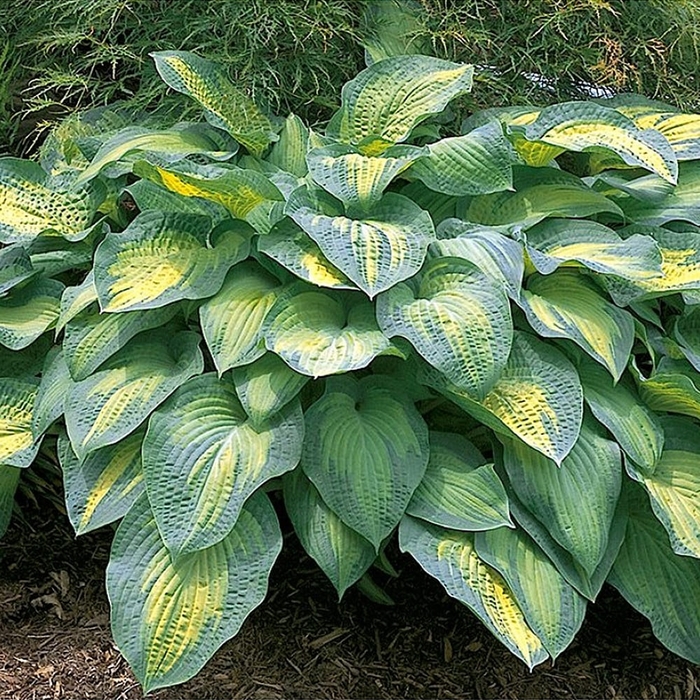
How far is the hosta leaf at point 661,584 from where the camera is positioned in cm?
137

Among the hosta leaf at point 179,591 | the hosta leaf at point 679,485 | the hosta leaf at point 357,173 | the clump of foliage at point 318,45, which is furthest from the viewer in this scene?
the clump of foliage at point 318,45

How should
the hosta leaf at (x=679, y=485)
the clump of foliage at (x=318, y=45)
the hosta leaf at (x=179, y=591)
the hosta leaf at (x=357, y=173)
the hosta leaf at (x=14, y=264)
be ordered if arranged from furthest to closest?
Answer: the clump of foliage at (x=318, y=45), the hosta leaf at (x=14, y=264), the hosta leaf at (x=357, y=173), the hosta leaf at (x=679, y=485), the hosta leaf at (x=179, y=591)

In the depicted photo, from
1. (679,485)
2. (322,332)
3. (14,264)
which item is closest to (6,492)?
(14,264)

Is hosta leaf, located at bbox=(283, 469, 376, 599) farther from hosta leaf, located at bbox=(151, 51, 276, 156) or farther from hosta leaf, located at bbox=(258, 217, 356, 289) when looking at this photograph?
hosta leaf, located at bbox=(151, 51, 276, 156)

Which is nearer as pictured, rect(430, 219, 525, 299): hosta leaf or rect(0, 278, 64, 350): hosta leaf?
rect(430, 219, 525, 299): hosta leaf

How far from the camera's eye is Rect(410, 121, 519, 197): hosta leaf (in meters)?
1.50

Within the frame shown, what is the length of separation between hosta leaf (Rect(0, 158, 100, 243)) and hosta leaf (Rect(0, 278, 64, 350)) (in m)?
0.10

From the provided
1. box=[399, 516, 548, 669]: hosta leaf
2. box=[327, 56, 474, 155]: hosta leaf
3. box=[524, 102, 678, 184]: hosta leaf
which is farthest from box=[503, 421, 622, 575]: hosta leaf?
box=[327, 56, 474, 155]: hosta leaf

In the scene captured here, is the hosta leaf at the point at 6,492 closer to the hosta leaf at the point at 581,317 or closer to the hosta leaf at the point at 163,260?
the hosta leaf at the point at 163,260

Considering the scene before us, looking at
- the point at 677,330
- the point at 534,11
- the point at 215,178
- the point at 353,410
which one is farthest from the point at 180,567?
the point at 534,11

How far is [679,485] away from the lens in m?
1.39

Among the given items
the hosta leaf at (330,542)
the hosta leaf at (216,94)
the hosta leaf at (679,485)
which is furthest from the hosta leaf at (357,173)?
the hosta leaf at (679,485)

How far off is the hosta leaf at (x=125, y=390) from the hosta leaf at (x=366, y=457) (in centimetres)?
22

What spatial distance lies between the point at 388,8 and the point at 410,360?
90 centimetres
